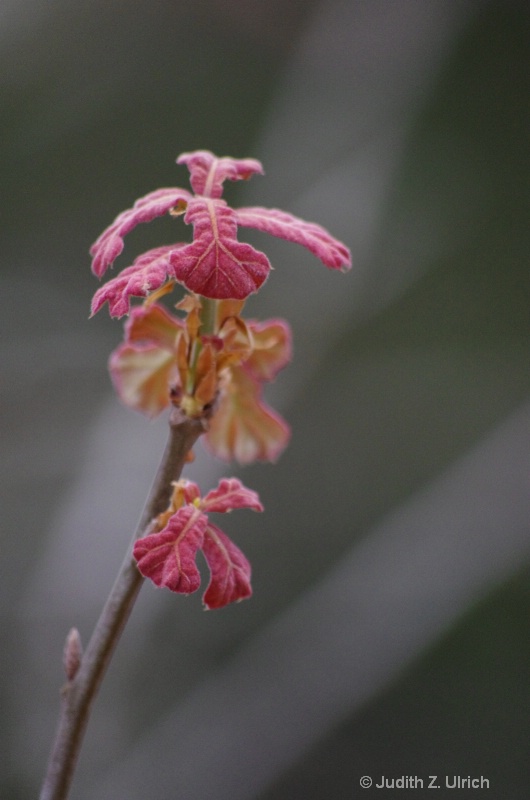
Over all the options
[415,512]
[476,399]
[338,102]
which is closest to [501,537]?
[415,512]

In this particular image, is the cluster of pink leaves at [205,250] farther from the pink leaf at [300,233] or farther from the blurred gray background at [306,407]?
the blurred gray background at [306,407]

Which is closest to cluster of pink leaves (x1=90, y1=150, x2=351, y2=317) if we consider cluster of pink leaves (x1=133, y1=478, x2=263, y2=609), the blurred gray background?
cluster of pink leaves (x1=133, y1=478, x2=263, y2=609)

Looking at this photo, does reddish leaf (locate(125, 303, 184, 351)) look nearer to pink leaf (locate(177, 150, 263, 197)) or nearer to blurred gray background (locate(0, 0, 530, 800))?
pink leaf (locate(177, 150, 263, 197))

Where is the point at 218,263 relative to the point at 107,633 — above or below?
above

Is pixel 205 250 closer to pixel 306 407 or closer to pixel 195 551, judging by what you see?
pixel 195 551

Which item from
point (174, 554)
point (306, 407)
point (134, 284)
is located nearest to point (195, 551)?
point (174, 554)

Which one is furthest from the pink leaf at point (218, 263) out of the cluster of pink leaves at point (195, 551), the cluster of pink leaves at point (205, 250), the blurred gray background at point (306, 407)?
the blurred gray background at point (306, 407)

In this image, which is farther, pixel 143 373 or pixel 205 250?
pixel 143 373
